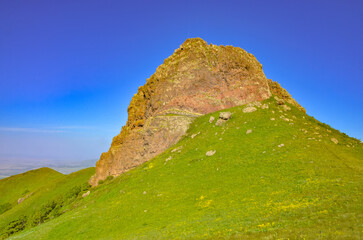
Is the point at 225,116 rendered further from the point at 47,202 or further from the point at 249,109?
the point at 47,202

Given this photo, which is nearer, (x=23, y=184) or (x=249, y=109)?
(x=249, y=109)

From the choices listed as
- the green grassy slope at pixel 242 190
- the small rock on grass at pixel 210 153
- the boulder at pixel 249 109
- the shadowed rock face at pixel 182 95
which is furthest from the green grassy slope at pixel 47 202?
the boulder at pixel 249 109

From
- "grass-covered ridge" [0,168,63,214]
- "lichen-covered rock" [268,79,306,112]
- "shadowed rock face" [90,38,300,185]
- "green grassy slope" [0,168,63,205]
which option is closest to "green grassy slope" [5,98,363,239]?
"shadowed rock face" [90,38,300,185]

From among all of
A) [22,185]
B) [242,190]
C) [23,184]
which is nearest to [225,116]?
[242,190]

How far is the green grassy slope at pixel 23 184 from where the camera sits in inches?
3964

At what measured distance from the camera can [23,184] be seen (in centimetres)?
11212

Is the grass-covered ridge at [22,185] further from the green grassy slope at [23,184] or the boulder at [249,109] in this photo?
the boulder at [249,109]

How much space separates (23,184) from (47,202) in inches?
2528

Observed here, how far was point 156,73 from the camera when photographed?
3039 inches

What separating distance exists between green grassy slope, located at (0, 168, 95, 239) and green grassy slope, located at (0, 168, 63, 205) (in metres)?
24.3

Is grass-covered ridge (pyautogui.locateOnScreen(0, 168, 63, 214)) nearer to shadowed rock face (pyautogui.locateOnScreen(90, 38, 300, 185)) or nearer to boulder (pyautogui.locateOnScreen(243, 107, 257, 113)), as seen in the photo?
shadowed rock face (pyautogui.locateOnScreen(90, 38, 300, 185))

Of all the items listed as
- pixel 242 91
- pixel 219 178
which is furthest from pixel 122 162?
pixel 242 91

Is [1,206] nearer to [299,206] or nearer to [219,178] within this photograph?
[219,178]

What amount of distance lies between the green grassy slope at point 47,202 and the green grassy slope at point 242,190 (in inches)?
652
